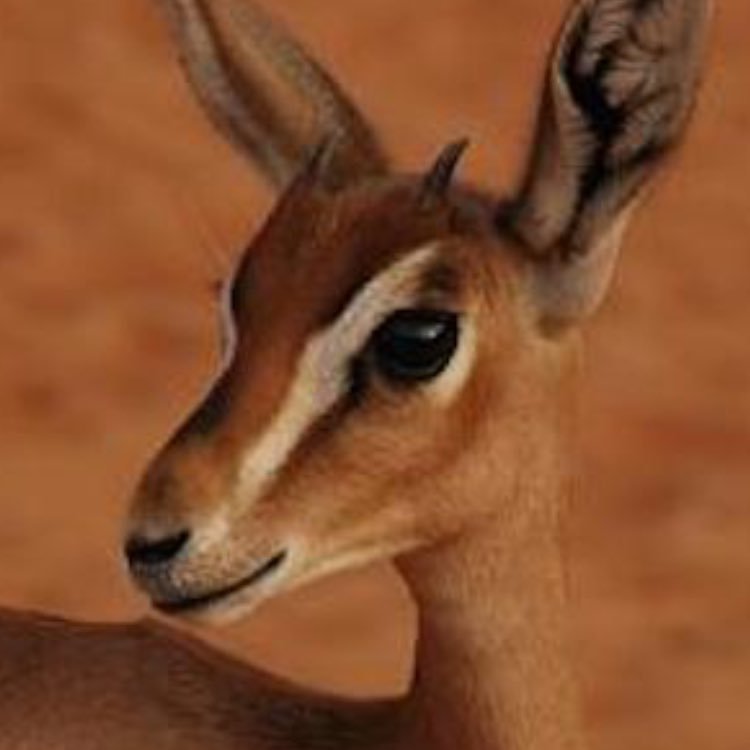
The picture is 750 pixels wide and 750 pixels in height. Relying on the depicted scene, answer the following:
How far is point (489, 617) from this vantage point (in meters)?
3.66

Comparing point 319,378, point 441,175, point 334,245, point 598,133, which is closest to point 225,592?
point 319,378

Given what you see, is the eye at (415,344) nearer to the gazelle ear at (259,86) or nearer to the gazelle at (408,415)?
the gazelle at (408,415)

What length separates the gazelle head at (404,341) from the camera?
336cm

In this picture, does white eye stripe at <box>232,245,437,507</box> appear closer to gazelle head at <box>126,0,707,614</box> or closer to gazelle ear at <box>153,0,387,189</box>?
gazelle head at <box>126,0,707,614</box>

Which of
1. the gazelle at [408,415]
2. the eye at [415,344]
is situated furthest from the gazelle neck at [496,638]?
the eye at [415,344]

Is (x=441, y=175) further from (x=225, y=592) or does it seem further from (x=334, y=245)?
(x=225, y=592)

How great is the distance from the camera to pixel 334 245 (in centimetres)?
346

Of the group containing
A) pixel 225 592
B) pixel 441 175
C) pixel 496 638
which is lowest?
pixel 496 638

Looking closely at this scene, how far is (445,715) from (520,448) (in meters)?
0.40

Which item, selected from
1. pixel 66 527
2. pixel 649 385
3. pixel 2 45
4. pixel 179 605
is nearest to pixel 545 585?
pixel 179 605

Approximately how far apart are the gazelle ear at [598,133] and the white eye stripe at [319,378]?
23 cm

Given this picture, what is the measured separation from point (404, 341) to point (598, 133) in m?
Answer: 0.35

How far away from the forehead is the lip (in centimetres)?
27

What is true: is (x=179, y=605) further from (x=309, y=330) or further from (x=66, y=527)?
(x=66, y=527)
